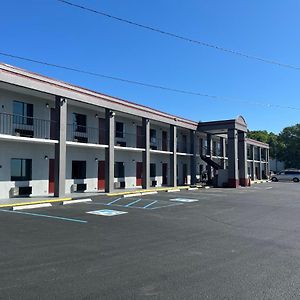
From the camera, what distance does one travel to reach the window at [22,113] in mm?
21438

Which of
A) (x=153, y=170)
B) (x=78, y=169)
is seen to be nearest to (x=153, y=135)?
(x=153, y=170)

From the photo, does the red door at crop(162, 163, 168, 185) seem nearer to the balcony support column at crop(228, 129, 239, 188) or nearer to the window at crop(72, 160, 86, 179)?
the balcony support column at crop(228, 129, 239, 188)

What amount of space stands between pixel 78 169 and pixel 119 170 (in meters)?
4.90

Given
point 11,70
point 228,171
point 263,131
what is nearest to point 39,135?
point 11,70

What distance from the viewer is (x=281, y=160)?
288 ft

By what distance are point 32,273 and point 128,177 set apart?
2493 centimetres

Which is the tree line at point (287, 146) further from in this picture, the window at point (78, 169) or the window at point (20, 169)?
the window at point (20, 169)

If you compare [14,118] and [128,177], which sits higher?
[14,118]

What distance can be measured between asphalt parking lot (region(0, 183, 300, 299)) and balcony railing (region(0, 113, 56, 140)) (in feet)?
26.1

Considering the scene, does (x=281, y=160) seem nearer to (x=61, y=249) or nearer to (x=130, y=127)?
(x=130, y=127)

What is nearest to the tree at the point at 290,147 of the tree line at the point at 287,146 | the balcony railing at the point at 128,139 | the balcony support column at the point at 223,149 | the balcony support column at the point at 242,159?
the tree line at the point at 287,146

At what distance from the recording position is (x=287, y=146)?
8662 centimetres

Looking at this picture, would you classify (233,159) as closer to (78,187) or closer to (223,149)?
(223,149)

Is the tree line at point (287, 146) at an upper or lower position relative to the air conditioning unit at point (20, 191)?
upper
